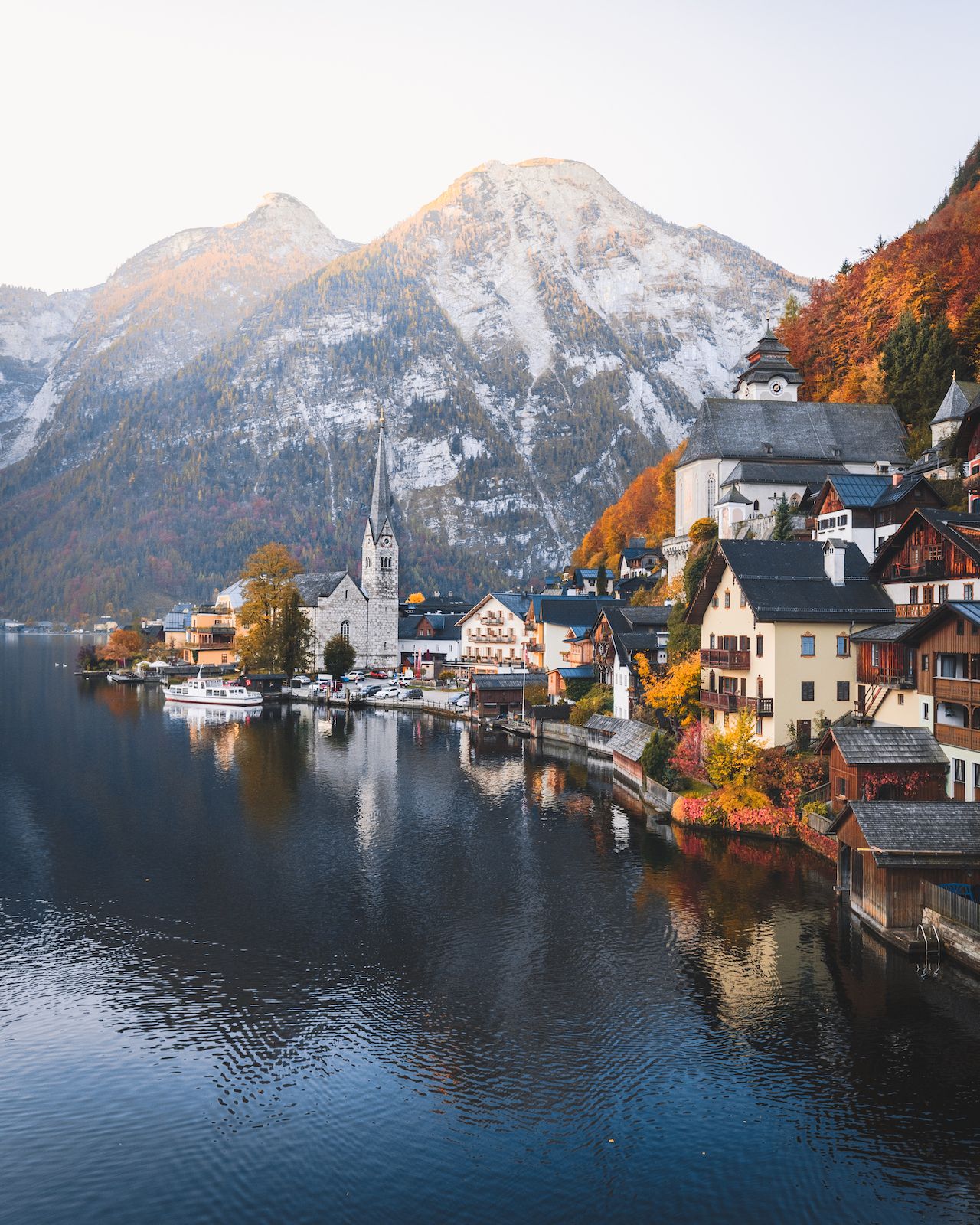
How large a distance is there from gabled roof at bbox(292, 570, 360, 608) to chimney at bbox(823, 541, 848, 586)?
9629cm

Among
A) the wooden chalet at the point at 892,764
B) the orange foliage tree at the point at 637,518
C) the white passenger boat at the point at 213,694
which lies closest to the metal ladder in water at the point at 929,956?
the wooden chalet at the point at 892,764

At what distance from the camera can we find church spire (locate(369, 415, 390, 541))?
480 ft

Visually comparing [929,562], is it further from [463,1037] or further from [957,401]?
[463,1037]

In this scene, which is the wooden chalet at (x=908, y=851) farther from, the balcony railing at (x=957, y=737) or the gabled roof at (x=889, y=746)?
the gabled roof at (x=889, y=746)

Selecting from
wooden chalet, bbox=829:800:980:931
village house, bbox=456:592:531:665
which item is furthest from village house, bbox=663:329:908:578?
wooden chalet, bbox=829:800:980:931

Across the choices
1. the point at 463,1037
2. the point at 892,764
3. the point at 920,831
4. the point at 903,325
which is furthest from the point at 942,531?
the point at 903,325

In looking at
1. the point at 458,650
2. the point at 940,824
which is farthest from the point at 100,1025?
the point at 458,650

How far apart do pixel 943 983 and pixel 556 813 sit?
82.9 ft

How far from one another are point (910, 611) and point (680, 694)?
15.0 metres

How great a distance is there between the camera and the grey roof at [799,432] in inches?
3009

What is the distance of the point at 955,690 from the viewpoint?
1309 inches

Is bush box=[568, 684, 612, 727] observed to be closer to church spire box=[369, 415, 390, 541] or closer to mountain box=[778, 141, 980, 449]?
mountain box=[778, 141, 980, 449]

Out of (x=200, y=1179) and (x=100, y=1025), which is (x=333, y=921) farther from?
(x=200, y=1179)

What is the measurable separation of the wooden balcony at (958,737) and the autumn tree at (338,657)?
3602 inches
